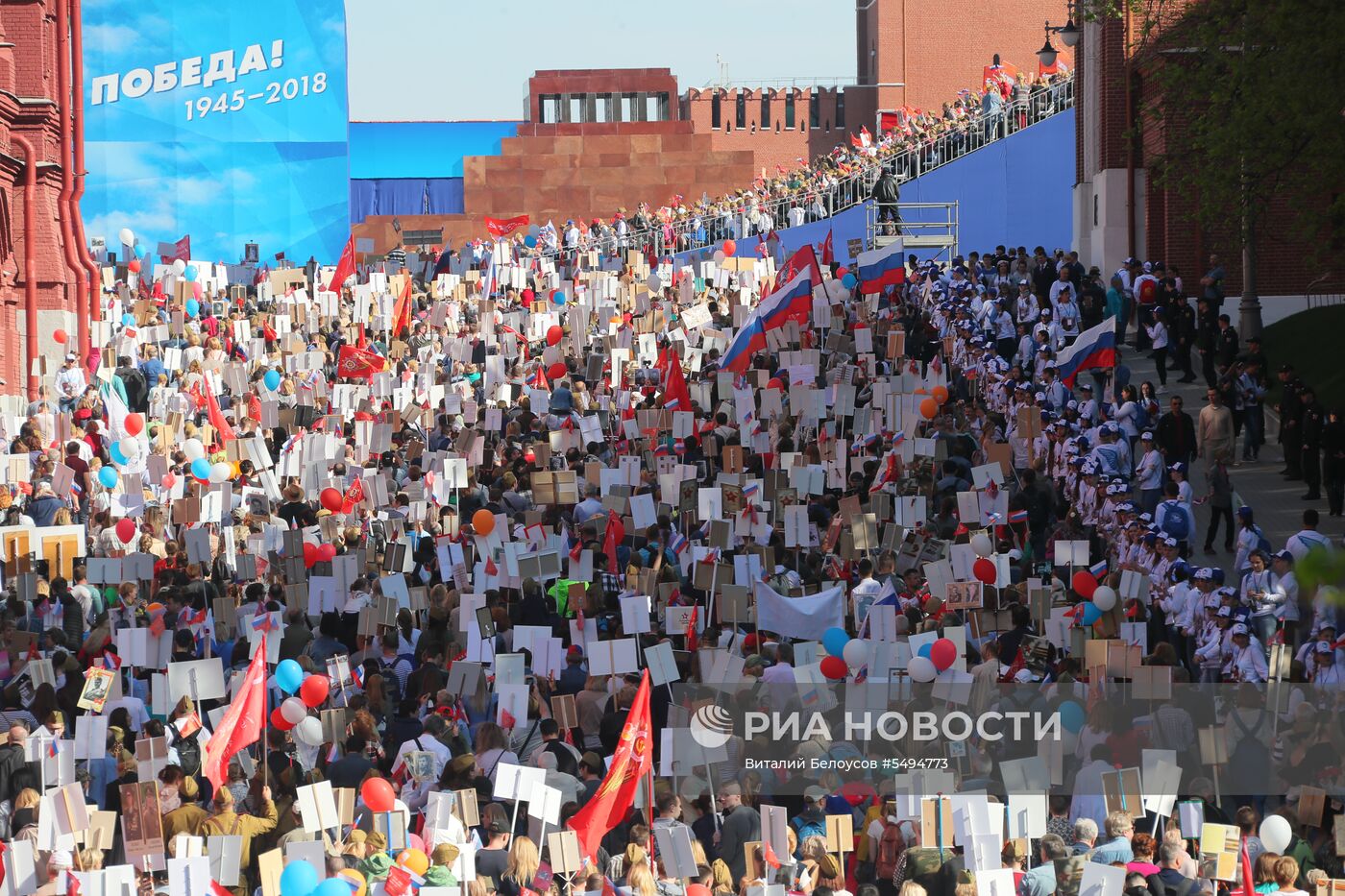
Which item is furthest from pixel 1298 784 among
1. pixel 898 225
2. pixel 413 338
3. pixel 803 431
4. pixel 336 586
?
pixel 898 225

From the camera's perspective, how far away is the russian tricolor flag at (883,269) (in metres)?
27.0

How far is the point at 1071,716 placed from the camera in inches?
476

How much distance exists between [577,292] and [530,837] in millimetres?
21827

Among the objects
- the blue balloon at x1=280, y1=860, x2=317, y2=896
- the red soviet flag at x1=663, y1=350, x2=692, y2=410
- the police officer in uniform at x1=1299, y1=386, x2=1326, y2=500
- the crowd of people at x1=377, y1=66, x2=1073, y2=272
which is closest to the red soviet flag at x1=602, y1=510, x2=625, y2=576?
the red soviet flag at x1=663, y1=350, x2=692, y2=410

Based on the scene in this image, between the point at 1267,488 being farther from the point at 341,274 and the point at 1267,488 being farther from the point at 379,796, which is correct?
the point at 341,274

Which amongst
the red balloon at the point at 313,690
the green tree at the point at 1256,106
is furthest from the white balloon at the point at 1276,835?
the green tree at the point at 1256,106

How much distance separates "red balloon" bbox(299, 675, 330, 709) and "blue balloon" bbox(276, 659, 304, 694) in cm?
12

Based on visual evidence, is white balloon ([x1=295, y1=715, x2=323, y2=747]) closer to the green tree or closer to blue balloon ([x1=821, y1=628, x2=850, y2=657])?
blue balloon ([x1=821, y1=628, x2=850, y2=657])

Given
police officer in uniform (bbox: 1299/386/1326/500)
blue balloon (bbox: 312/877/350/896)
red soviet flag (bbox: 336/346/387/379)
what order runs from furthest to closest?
red soviet flag (bbox: 336/346/387/379), police officer in uniform (bbox: 1299/386/1326/500), blue balloon (bbox: 312/877/350/896)

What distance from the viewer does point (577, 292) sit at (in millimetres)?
32188

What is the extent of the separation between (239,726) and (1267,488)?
13.2 m

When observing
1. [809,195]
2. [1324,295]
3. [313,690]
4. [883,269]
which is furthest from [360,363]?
[809,195]

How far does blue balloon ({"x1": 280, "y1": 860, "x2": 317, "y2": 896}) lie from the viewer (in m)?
9.39

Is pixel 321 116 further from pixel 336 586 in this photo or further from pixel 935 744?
pixel 935 744
